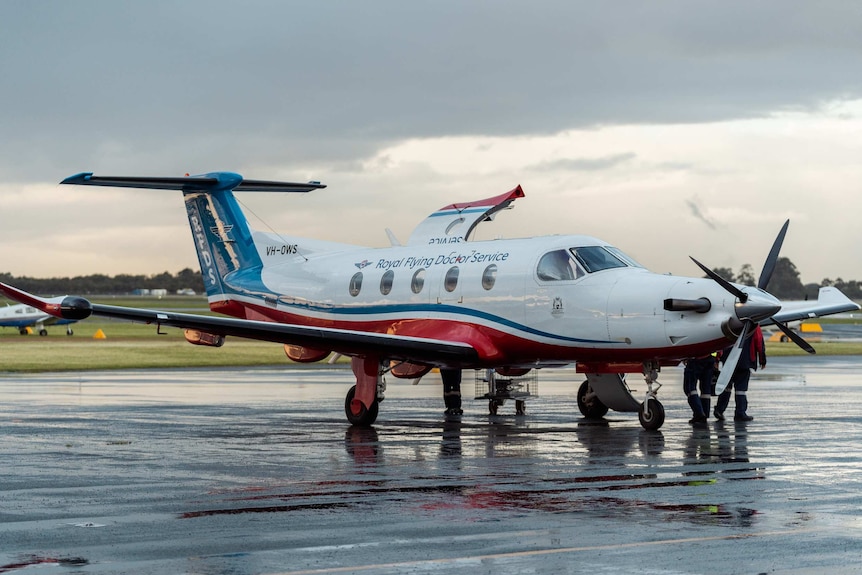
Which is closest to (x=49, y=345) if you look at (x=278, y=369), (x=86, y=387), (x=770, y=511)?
(x=278, y=369)

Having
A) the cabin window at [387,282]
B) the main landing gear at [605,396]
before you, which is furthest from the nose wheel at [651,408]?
the cabin window at [387,282]

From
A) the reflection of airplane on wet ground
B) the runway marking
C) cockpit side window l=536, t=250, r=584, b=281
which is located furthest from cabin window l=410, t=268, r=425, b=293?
the reflection of airplane on wet ground

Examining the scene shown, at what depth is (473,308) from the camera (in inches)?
864

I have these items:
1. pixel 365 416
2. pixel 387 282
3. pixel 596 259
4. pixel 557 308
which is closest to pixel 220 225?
pixel 387 282

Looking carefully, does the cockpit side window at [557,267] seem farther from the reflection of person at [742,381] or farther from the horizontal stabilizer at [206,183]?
the horizontal stabilizer at [206,183]

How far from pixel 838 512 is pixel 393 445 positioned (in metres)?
8.05

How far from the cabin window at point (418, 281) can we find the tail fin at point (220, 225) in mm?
5065

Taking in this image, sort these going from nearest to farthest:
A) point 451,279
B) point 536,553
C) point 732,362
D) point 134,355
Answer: point 536,553, point 732,362, point 451,279, point 134,355

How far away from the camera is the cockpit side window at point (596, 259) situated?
20.8 m

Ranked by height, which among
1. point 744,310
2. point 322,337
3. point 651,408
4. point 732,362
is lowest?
point 651,408

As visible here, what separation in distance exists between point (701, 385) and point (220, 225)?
1151cm

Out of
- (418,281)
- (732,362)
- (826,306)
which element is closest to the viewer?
(732,362)

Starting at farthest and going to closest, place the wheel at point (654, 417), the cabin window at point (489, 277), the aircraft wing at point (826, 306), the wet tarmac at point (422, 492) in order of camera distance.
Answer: the aircraft wing at point (826, 306)
the cabin window at point (489, 277)
the wheel at point (654, 417)
the wet tarmac at point (422, 492)

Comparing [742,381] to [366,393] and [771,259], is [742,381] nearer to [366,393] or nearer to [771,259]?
[771,259]
